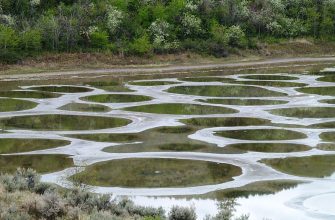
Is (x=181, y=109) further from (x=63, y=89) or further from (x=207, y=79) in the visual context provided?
(x=207, y=79)

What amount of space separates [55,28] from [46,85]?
47.3ft

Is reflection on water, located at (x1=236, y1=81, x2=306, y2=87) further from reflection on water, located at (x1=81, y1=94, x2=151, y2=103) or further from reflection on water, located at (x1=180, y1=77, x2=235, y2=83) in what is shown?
reflection on water, located at (x1=81, y1=94, x2=151, y2=103)

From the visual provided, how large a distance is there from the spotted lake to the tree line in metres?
15.0

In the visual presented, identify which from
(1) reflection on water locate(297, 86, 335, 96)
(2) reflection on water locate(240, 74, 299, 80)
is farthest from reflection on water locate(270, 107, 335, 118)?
(2) reflection on water locate(240, 74, 299, 80)

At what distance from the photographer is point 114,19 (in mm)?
69188

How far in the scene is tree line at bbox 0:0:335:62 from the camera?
2527 inches

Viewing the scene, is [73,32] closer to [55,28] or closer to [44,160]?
[55,28]

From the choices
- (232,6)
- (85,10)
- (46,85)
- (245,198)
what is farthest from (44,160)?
(232,6)

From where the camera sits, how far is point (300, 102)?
4194 cm

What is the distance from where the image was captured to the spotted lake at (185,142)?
70.9ft

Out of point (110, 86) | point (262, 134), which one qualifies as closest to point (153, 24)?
point (110, 86)

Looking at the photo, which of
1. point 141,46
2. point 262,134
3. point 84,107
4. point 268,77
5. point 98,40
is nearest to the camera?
point 262,134

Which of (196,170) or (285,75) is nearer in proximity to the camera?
(196,170)

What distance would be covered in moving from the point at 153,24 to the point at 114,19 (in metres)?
4.53
